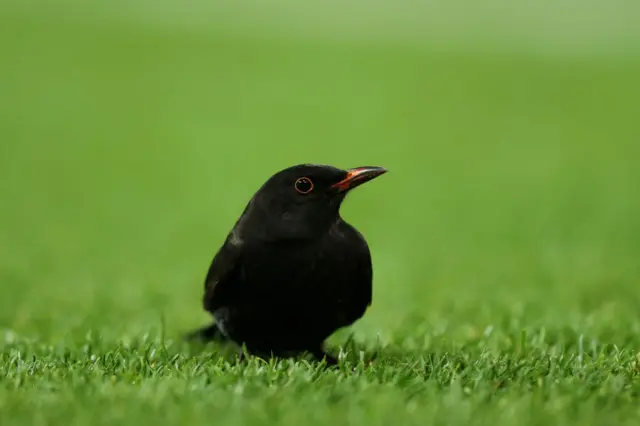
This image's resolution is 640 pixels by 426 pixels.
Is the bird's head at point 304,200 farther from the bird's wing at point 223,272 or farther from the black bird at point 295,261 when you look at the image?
the bird's wing at point 223,272

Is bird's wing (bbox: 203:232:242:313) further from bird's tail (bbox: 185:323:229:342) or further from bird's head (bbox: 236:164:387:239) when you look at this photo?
bird's tail (bbox: 185:323:229:342)

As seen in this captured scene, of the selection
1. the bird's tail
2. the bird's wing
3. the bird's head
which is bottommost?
the bird's tail

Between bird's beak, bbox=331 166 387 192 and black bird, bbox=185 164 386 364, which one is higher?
bird's beak, bbox=331 166 387 192

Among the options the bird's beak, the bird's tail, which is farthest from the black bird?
the bird's tail

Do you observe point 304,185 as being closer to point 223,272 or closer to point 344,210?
point 223,272

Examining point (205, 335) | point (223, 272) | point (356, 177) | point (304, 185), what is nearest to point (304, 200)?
point (304, 185)

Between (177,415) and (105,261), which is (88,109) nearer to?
(105,261)
